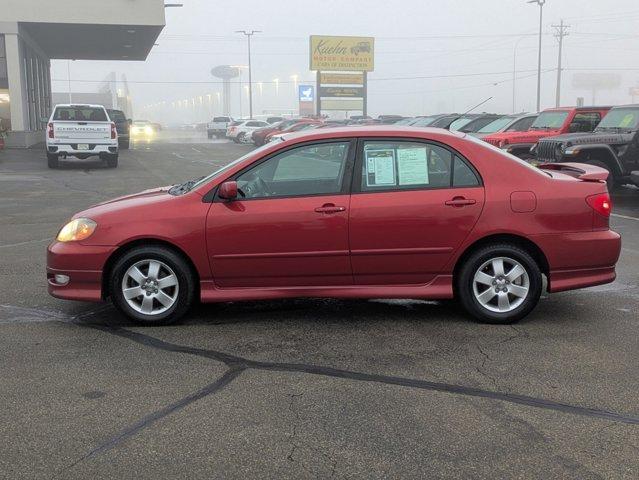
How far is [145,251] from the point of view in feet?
17.2

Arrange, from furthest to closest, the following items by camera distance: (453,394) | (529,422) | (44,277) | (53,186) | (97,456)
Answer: (53,186) < (44,277) < (453,394) < (529,422) < (97,456)

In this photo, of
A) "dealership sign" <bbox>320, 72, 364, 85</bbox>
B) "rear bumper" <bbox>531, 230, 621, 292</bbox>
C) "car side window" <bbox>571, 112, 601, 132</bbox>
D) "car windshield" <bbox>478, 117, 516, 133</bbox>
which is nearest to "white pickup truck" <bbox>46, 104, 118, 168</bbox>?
"car windshield" <bbox>478, 117, 516, 133</bbox>

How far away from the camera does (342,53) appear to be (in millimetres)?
67188

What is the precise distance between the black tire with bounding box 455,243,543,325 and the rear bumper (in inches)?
5.9

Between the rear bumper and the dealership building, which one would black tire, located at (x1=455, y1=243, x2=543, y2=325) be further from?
the dealership building

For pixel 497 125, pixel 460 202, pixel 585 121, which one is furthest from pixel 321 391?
pixel 497 125

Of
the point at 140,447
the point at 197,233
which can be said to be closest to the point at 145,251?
the point at 197,233

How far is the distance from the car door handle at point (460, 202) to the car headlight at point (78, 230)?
2772mm

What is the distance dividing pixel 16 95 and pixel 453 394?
3125cm

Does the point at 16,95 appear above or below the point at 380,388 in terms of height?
above

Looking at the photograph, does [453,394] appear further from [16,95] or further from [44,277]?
[16,95]

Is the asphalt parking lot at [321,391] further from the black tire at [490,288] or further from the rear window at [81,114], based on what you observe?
the rear window at [81,114]

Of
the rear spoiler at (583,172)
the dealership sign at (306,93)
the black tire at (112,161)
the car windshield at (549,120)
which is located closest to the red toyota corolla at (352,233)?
the rear spoiler at (583,172)

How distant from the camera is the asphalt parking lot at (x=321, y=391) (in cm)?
324
